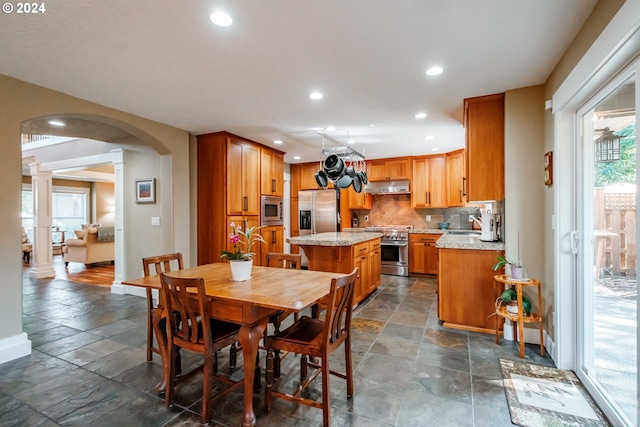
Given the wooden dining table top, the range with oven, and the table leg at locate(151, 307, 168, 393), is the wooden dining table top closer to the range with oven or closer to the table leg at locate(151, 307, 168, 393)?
the table leg at locate(151, 307, 168, 393)

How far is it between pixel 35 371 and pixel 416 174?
5908 millimetres

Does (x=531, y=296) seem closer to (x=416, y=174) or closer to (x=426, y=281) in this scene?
(x=426, y=281)

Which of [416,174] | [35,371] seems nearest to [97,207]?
[35,371]

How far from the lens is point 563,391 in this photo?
6.50 ft

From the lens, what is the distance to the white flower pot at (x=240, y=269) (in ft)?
6.89

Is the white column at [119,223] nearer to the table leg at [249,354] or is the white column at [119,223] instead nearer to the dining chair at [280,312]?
the dining chair at [280,312]

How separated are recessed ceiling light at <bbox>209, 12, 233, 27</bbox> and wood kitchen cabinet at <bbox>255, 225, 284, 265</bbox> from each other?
3.46 meters

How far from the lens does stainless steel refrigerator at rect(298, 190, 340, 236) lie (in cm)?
626

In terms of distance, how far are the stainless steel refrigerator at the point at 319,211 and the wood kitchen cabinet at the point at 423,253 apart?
159 centimetres

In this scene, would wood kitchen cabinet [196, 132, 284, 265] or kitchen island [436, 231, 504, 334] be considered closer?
kitchen island [436, 231, 504, 334]

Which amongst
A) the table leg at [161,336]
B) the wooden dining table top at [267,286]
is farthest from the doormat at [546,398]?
the table leg at [161,336]

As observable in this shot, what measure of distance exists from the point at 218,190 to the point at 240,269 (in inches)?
95.4

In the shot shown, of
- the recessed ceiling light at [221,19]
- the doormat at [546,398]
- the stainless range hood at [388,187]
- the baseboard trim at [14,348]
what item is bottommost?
the doormat at [546,398]

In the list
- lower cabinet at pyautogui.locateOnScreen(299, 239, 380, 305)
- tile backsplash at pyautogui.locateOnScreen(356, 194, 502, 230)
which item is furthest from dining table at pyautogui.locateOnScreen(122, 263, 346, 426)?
tile backsplash at pyautogui.locateOnScreen(356, 194, 502, 230)
